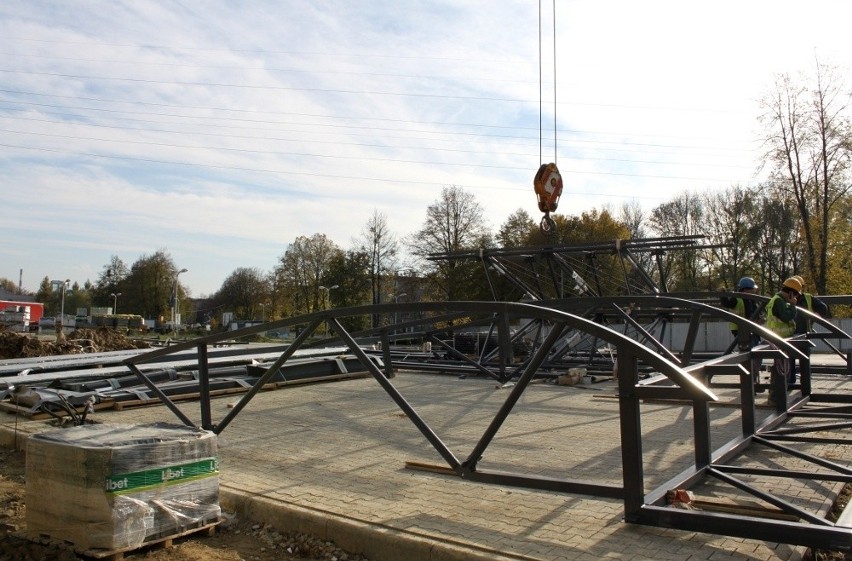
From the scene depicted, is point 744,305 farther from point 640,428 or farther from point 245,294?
point 245,294

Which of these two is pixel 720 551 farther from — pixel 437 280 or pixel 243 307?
pixel 243 307

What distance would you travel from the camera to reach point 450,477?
18.6ft

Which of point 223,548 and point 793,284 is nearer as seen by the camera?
point 223,548

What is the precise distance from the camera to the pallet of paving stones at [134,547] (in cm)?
413

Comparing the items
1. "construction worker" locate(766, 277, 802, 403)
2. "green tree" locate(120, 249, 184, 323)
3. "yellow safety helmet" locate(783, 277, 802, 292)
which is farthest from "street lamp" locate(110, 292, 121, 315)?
"construction worker" locate(766, 277, 802, 403)

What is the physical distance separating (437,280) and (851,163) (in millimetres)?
23188

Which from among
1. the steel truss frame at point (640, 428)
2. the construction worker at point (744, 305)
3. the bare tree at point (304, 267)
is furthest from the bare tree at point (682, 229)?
the steel truss frame at point (640, 428)

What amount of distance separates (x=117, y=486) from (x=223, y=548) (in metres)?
0.81

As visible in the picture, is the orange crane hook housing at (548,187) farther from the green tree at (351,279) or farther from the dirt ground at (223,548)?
the green tree at (351,279)

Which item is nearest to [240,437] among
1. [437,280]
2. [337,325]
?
[337,325]

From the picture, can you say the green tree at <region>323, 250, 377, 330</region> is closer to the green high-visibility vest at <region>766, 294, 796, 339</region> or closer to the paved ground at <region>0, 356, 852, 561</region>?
the paved ground at <region>0, 356, 852, 561</region>

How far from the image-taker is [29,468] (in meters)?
4.54

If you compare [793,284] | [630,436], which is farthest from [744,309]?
[630,436]

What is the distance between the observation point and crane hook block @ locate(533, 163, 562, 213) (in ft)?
33.5
